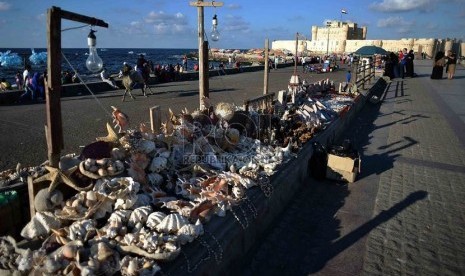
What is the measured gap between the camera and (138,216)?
10.7 ft

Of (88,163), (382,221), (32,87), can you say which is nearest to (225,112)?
(88,163)

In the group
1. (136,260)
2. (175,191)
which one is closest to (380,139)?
(175,191)

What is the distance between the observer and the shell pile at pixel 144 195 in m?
2.74

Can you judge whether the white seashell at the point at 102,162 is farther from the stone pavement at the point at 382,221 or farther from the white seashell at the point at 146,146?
the stone pavement at the point at 382,221

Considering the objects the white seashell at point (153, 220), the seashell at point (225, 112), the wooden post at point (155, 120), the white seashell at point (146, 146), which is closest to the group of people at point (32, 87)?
the wooden post at point (155, 120)

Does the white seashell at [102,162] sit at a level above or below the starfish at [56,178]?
above

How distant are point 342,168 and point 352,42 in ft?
315

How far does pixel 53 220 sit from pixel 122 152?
3.73 ft

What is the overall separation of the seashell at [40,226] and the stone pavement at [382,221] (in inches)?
83.2

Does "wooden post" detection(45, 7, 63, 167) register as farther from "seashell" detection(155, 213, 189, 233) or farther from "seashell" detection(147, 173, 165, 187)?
"seashell" detection(155, 213, 189, 233)

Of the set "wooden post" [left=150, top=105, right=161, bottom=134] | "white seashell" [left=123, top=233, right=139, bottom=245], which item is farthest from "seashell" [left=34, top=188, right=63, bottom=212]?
"wooden post" [left=150, top=105, right=161, bottom=134]

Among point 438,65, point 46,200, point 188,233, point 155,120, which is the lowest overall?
point 188,233

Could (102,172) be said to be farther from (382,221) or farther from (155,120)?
(382,221)

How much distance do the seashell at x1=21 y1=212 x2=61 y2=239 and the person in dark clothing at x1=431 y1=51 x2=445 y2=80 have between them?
1004 inches
